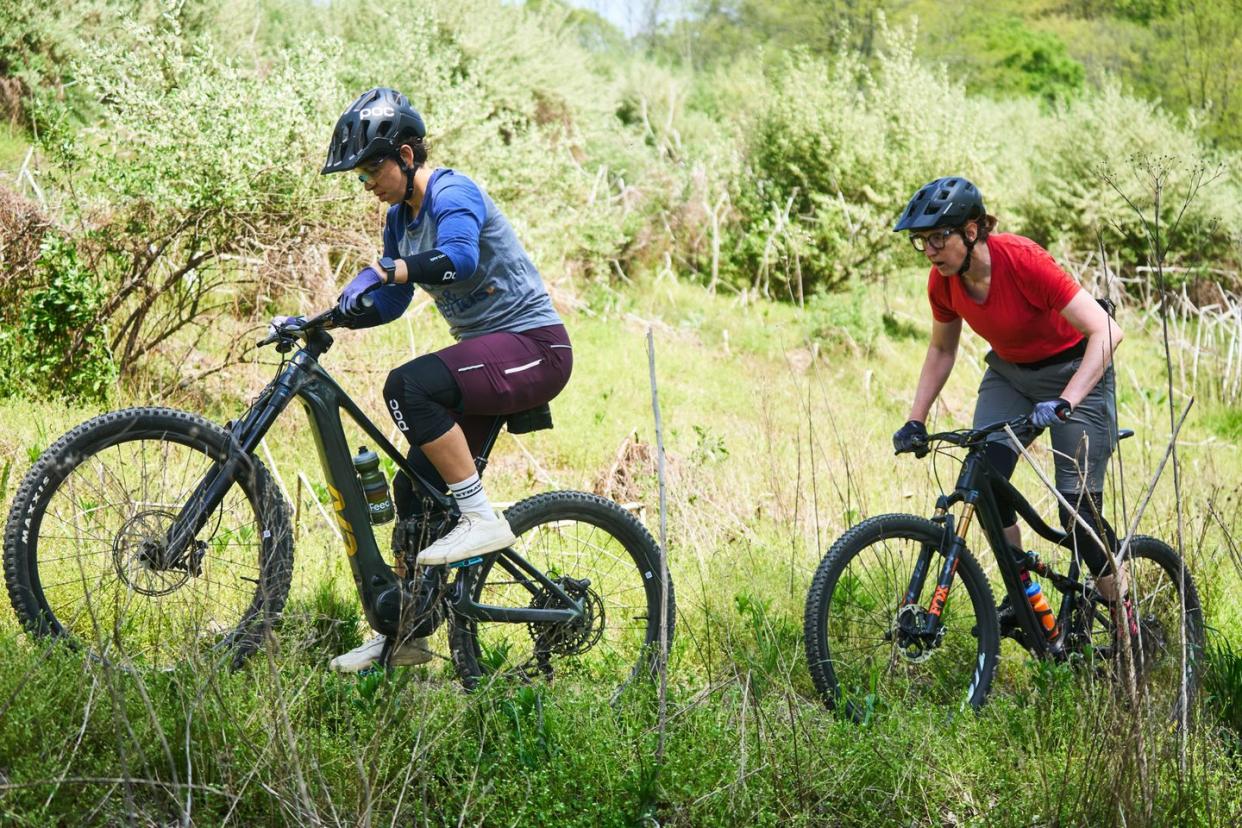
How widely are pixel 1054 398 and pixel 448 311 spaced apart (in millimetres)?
2423

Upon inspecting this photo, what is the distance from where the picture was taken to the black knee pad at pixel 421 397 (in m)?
3.86

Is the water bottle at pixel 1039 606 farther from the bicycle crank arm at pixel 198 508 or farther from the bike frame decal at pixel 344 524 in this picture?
the bicycle crank arm at pixel 198 508

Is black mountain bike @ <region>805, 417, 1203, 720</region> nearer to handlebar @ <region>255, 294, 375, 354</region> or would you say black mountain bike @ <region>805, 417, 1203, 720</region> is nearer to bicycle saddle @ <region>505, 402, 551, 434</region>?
bicycle saddle @ <region>505, 402, 551, 434</region>

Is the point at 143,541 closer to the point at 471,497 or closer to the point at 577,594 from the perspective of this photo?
the point at 471,497

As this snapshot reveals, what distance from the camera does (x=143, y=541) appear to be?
3.61m

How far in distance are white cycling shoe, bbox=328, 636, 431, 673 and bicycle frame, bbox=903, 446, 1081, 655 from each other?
5.86ft

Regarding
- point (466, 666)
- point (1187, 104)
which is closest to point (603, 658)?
point (466, 666)

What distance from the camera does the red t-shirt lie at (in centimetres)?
452

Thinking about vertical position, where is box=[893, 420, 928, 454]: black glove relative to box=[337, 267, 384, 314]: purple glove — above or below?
below

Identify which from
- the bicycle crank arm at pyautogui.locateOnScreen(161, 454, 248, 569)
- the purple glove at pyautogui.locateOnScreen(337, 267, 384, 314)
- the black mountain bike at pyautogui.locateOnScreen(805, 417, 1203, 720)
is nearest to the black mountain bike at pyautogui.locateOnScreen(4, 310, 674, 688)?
the bicycle crank arm at pyautogui.locateOnScreen(161, 454, 248, 569)

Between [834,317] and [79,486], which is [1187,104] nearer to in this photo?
[834,317]

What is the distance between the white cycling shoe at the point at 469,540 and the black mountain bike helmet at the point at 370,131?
123 cm

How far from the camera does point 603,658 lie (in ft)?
15.0

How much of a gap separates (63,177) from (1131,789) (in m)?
7.56
